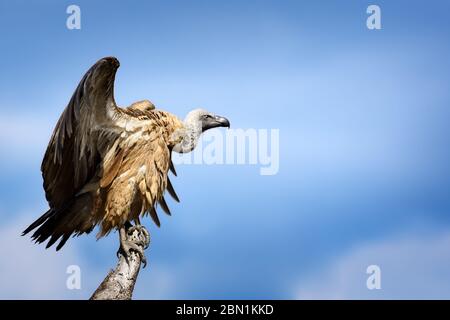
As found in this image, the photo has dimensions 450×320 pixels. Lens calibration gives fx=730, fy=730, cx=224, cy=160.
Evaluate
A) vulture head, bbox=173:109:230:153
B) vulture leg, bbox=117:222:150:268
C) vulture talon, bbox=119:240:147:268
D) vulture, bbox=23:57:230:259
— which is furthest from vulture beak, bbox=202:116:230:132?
vulture talon, bbox=119:240:147:268

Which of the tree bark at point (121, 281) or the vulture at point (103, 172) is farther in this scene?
the vulture at point (103, 172)

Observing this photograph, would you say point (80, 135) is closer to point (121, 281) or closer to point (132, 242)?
point (132, 242)

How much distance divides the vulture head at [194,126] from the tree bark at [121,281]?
1729mm

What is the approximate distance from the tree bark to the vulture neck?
5.51 feet

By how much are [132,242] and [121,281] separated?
36.7 inches

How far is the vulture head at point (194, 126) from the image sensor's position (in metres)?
9.30

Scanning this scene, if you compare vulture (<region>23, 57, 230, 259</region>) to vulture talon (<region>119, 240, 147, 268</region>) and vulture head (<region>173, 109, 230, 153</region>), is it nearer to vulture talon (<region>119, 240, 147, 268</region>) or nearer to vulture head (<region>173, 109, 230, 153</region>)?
vulture talon (<region>119, 240, 147, 268</region>)

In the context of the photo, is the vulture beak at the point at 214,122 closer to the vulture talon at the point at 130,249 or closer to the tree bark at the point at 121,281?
the vulture talon at the point at 130,249

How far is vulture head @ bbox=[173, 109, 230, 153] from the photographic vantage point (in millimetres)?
9305

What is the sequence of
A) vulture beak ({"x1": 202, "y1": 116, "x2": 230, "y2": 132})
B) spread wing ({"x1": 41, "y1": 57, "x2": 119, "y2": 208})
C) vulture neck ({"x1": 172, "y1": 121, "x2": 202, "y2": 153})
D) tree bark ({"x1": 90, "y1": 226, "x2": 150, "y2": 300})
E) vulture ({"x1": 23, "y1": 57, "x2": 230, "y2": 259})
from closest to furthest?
tree bark ({"x1": 90, "y1": 226, "x2": 150, "y2": 300})
spread wing ({"x1": 41, "y1": 57, "x2": 119, "y2": 208})
vulture ({"x1": 23, "y1": 57, "x2": 230, "y2": 259})
vulture neck ({"x1": 172, "y1": 121, "x2": 202, "y2": 153})
vulture beak ({"x1": 202, "y1": 116, "x2": 230, "y2": 132})

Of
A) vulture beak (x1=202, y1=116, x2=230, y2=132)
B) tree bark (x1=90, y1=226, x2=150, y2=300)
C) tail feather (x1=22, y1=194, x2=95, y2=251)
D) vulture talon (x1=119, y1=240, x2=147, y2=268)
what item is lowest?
tree bark (x1=90, y1=226, x2=150, y2=300)

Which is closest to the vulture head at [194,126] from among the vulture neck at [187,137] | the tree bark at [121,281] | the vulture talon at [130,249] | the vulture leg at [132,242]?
the vulture neck at [187,137]
